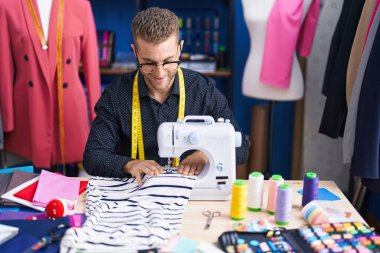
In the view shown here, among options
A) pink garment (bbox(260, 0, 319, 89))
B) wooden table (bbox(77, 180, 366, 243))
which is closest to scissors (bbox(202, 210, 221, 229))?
wooden table (bbox(77, 180, 366, 243))

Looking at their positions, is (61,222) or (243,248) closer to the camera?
(243,248)

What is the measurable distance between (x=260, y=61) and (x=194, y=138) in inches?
60.1

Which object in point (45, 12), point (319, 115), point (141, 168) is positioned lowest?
point (319, 115)

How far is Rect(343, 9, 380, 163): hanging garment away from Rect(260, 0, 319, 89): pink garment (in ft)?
2.39

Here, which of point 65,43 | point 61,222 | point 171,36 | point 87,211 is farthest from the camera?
point 65,43

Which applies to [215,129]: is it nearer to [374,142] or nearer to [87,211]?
[87,211]

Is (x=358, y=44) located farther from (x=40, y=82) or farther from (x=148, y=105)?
(x=40, y=82)

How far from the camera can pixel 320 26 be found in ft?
10.4

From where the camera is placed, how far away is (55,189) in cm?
170

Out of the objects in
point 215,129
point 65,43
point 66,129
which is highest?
point 65,43

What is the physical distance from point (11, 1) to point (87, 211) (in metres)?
1.53

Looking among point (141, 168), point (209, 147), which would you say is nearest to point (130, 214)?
point (141, 168)

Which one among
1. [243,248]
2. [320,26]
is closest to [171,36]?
[243,248]

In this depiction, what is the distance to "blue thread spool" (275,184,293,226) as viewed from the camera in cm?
147
